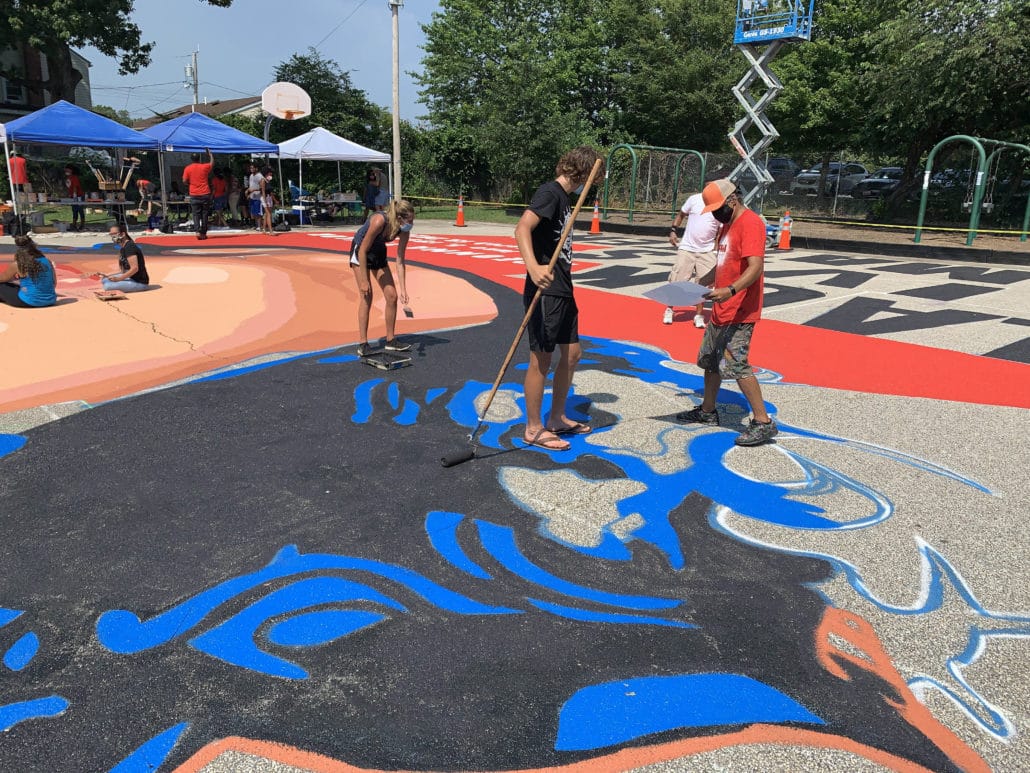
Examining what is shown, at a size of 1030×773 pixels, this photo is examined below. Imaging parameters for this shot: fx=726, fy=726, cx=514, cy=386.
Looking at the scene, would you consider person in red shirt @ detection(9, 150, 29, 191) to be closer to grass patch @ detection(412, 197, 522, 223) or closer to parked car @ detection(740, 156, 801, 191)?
grass patch @ detection(412, 197, 522, 223)

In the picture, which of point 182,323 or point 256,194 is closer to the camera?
point 182,323

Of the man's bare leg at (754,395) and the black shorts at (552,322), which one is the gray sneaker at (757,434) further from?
the black shorts at (552,322)

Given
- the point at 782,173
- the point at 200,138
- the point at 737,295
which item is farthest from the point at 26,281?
the point at 782,173

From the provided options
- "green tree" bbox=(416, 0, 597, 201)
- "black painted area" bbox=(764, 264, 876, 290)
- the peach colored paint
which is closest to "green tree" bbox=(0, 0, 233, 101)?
"green tree" bbox=(416, 0, 597, 201)

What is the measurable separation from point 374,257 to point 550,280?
3.16m

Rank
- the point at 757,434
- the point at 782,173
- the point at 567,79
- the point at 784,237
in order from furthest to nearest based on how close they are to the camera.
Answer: the point at 567,79 → the point at 782,173 → the point at 784,237 → the point at 757,434

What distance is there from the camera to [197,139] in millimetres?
19250

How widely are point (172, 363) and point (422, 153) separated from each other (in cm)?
2808

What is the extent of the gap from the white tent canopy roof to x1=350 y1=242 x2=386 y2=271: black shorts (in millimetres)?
16164

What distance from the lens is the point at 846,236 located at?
780 inches

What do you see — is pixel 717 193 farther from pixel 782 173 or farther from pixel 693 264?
pixel 782 173

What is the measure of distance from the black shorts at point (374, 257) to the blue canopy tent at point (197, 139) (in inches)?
579

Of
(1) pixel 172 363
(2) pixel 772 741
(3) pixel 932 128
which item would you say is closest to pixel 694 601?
(2) pixel 772 741

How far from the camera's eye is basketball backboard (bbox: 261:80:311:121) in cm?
2367
